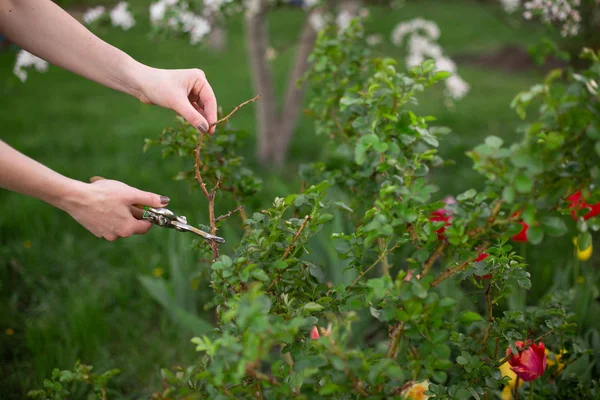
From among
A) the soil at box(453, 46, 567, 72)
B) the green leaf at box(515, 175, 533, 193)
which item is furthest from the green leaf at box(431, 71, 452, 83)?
the soil at box(453, 46, 567, 72)

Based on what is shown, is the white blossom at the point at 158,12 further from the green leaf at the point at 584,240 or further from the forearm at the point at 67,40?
the green leaf at the point at 584,240

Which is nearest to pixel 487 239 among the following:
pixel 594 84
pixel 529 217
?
pixel 529 217

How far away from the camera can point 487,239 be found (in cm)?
100

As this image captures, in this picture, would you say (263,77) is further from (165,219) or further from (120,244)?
(165,219)

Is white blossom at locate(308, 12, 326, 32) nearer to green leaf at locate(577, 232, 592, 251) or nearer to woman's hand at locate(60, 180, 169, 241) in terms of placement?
woman's hand at locate(60, 180, 169, 241)

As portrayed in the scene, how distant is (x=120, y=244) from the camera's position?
2.86 meters

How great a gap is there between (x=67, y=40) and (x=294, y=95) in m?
2.48

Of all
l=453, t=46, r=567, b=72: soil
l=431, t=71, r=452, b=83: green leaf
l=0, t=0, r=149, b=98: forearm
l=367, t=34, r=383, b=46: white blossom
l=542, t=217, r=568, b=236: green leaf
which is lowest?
l=453, t=46, r=567, b=72: soil

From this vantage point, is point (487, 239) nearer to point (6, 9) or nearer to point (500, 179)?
point (500, 179)

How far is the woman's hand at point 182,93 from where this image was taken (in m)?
1.19

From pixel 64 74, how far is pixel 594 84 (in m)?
7.01

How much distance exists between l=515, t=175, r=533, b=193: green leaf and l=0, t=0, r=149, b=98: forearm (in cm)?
88

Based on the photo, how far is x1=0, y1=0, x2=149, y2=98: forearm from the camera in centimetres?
130

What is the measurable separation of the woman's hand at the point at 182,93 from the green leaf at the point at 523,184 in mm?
642
